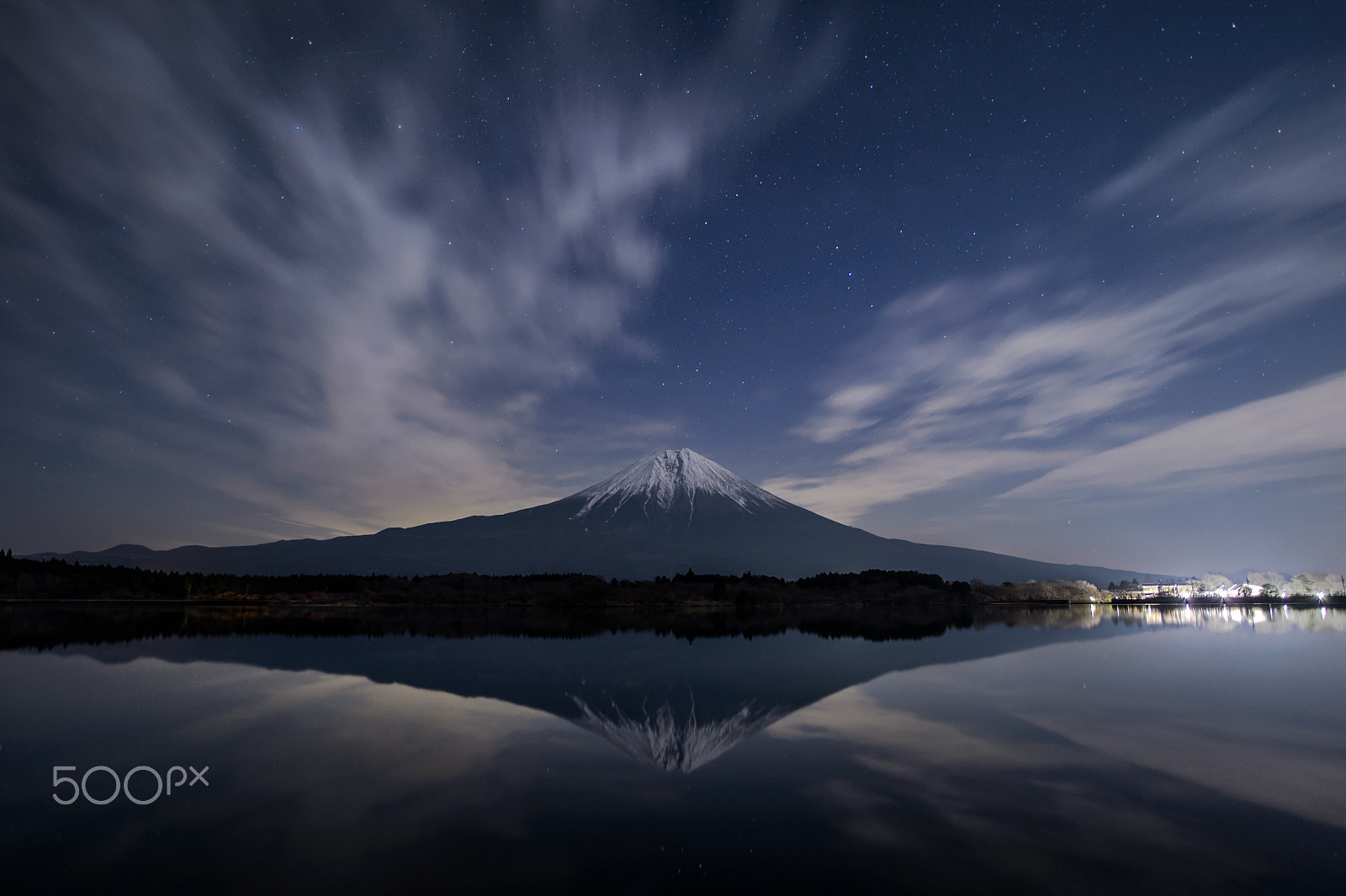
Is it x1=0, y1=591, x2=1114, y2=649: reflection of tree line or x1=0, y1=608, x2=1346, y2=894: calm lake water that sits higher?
x1=0, y1=608, x2=1346, y2=894: calm lake water

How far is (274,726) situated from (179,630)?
42.3m

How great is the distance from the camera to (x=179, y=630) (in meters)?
47.2

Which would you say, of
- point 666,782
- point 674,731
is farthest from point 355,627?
point 666,782

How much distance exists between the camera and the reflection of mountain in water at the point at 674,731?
45.7ft

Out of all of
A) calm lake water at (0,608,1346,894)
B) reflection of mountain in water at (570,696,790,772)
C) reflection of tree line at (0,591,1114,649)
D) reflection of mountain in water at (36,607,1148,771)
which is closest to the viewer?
calm lake water at (0,608,1346,894)

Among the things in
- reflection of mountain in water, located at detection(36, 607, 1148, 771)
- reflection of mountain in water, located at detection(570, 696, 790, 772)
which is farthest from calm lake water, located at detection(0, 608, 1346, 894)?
reflection of mountain in water, located at detection(36, 607, 1148, 771)

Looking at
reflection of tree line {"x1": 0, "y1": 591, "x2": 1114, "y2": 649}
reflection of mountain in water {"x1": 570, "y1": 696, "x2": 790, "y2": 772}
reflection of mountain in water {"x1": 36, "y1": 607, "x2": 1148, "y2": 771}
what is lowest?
reflection of tree line {"x1": 0, "y1": 591, "x2": 1114, "y2": 649}

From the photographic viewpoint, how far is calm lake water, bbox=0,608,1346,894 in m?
8.00

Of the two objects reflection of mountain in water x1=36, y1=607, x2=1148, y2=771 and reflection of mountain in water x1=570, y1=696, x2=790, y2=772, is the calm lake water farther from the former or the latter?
reflection of mountain in water x1=36, y1=607, x2=1148, y2=771

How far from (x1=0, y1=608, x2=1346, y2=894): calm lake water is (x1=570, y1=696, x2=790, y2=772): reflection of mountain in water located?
0.11 m

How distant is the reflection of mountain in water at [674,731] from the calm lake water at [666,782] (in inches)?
4.2

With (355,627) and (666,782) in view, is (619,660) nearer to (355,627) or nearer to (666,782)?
(666,782)

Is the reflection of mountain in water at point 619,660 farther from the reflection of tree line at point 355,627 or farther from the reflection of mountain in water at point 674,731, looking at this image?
the reflection of tree line at point 355,627

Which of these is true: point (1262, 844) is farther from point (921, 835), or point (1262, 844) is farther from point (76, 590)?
point (76, 590)
